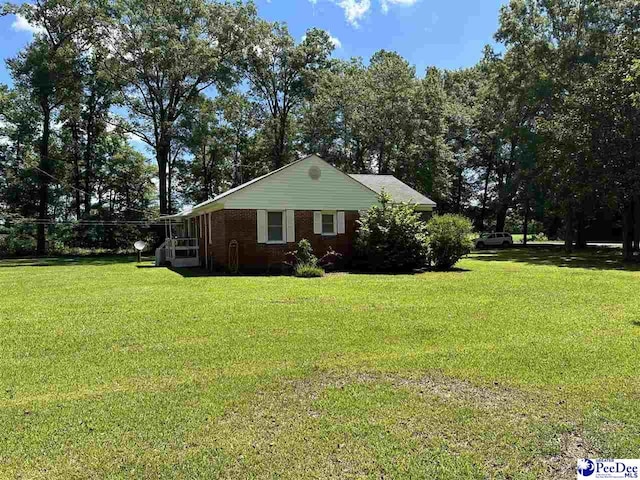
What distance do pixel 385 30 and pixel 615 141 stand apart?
12.8 metres

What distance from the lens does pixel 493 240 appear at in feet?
119

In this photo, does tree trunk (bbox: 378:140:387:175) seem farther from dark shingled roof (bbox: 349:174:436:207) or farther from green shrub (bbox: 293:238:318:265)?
green shrub (bbox: 293:238:318:265)

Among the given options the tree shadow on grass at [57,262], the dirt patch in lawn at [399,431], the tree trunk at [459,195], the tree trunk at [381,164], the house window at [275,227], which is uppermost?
the tree trunk at [381,164]

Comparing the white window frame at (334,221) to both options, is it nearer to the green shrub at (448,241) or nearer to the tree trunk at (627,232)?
the green shrub at (448,241)

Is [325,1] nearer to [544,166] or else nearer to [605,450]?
[544,166]

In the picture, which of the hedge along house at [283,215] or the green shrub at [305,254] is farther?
the hedge along house at [283,215]

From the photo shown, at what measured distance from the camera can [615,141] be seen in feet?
68.2

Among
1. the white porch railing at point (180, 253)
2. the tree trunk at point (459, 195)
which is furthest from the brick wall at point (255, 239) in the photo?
the tree trunk at point (459, 195)

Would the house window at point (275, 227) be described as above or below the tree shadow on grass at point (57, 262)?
above

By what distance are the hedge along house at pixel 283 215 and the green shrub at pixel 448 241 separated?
10.5 ft

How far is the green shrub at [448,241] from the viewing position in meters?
15.9

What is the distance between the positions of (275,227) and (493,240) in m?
25.3

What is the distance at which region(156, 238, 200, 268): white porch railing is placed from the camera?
2005 centimetres

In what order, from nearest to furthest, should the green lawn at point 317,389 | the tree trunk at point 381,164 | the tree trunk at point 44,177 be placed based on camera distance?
the green lawn at point 317,389 < the tree trunk at point 44,177 < the tree trunk at point 381,164
